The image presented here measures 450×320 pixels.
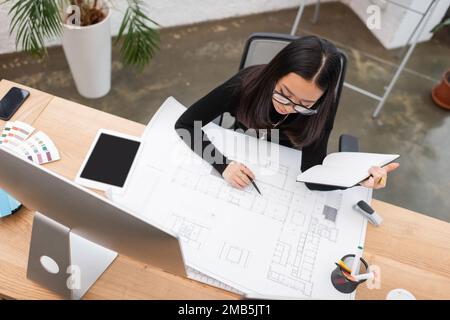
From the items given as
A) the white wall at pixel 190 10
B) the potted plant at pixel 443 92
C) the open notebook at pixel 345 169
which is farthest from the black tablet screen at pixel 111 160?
the potted plant at pixel 443 92

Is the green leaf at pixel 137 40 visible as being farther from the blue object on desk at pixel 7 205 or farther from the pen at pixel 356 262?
the pen at pixel 356 262

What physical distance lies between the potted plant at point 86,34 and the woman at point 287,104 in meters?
0.67

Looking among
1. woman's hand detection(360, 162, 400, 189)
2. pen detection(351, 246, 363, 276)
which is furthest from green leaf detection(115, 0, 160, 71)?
pen detection(351, 246, 363, 276)

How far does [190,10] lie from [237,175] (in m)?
2.01

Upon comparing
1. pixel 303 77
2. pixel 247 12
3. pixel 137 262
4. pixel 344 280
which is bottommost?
pixel 247 12

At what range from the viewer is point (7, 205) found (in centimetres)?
120

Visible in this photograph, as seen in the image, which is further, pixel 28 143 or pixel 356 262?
pixel 28 143

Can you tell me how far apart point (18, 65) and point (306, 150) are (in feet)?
6.90

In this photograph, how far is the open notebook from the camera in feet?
4.06

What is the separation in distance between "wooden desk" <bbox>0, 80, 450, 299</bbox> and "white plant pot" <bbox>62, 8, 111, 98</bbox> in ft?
2.37

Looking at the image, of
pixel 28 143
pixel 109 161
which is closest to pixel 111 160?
pixel 109 161

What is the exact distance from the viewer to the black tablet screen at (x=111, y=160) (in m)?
1.31

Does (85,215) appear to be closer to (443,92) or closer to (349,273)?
(349,273)

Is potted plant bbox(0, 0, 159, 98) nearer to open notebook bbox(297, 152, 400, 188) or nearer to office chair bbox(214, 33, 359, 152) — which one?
office chair bbox(214, 33, 359, 152)
